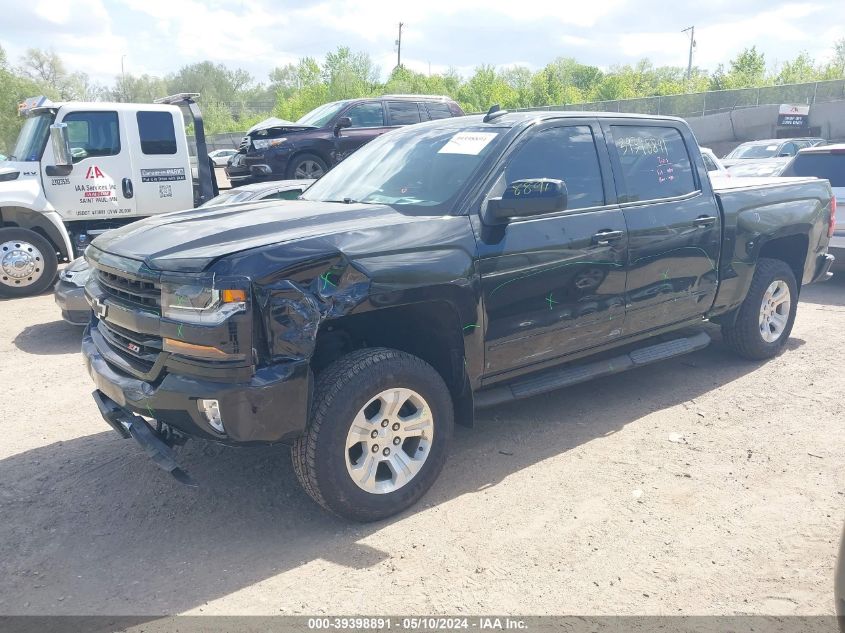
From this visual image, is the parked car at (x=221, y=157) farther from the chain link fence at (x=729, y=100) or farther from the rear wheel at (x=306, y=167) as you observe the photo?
the chain link fence at (x=729, y=100)

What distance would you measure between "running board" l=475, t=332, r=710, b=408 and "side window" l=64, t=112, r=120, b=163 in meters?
7.46

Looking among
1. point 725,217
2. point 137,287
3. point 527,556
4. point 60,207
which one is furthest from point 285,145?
point 527,556

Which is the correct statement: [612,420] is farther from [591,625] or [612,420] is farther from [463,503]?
[591,625]

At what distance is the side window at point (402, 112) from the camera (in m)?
13.2

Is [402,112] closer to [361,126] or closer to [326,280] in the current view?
[361,126]

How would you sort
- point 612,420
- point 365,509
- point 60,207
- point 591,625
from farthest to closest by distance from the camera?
point 60,207 < point 612,420 < point 365,509 < point 591,625

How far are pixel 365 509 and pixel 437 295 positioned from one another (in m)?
1.09

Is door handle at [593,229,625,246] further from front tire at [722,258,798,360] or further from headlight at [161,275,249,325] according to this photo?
headlight at [161,275,249,325]

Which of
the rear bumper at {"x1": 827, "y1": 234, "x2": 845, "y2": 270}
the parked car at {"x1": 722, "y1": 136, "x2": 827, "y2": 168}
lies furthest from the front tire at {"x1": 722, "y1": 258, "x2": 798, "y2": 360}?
the parked car at {"x1": 722, "y1": 136, "x2": 827, "y2": 168}

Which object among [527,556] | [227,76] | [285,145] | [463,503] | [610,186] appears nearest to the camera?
[527,556]

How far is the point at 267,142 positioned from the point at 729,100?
1125 inches

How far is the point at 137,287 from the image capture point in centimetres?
338

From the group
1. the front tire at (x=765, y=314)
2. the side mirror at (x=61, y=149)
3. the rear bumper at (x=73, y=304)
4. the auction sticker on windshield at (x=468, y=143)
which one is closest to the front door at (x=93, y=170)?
the side mirror at (x=61, y=149)

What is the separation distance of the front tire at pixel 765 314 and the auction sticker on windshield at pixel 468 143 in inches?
108
